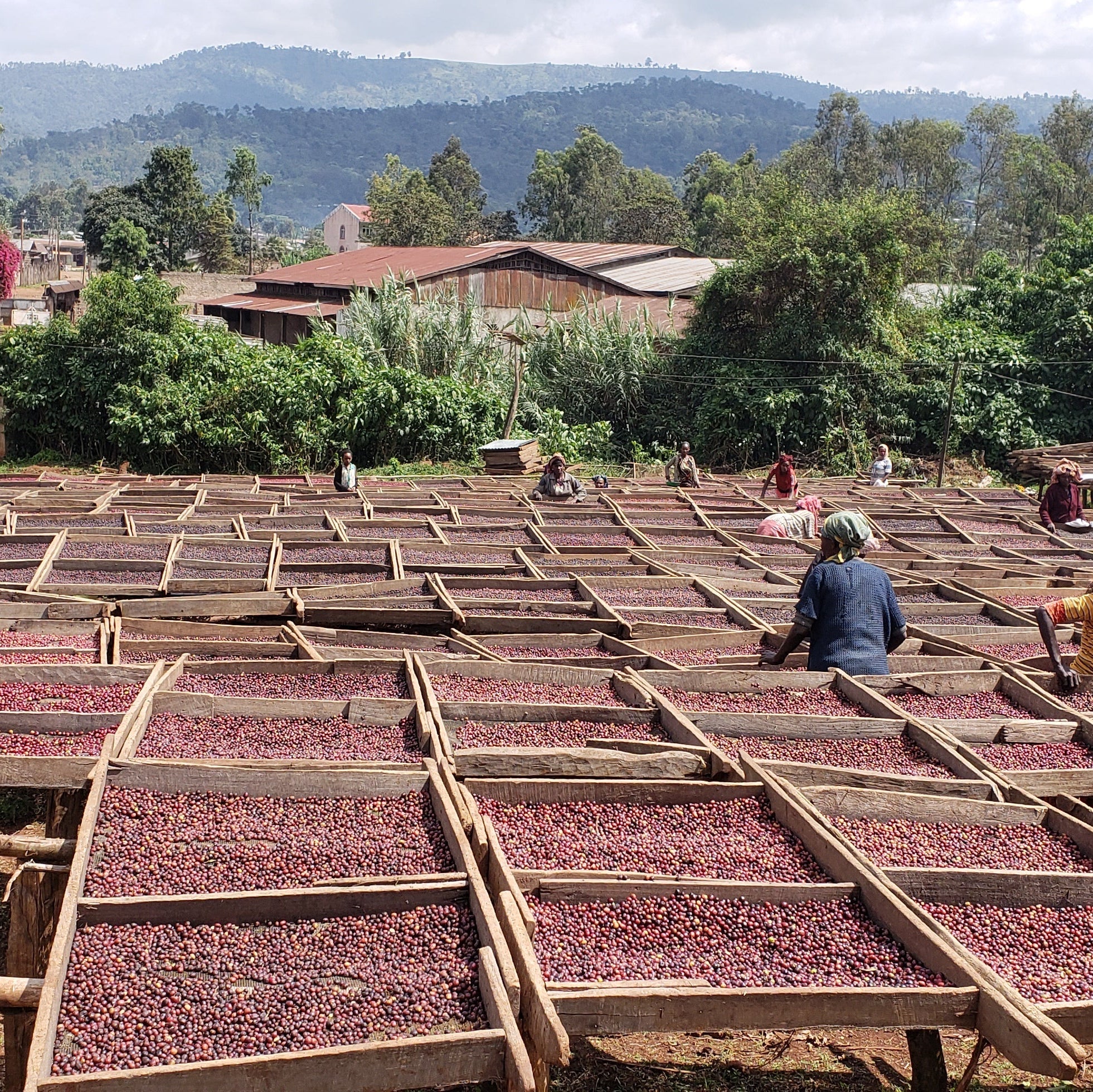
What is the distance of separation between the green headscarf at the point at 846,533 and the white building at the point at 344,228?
89.0 metres

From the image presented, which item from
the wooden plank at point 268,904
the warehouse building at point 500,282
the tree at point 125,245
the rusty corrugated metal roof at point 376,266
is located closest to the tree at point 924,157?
the warehouse building at point 500,282

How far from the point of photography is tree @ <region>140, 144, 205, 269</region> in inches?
2079

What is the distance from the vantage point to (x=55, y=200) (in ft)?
438

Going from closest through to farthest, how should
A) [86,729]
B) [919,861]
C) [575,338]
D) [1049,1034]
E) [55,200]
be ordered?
[1049,1034] → [919,861] → [86,729] → [575,338] → [55,200]

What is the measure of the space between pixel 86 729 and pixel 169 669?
2.09ft

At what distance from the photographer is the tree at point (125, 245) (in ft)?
154

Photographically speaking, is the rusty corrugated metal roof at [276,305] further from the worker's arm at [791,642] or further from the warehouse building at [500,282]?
the worker's arm at [791,642]

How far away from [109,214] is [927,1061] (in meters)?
54.5

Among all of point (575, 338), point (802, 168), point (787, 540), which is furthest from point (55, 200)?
point (787, 540)

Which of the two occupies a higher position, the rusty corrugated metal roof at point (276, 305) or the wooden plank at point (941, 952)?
the rusty corrugated metal roof at point (276, 305)

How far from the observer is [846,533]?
220 inches

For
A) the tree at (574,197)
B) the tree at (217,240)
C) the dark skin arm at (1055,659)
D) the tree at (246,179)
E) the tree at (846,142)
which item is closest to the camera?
the dark skin arm at (1055,659)

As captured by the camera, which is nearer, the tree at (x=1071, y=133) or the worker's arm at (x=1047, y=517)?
the worker's arm at (x=1047, y=517)

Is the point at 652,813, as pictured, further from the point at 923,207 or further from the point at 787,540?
the point at 923,207
